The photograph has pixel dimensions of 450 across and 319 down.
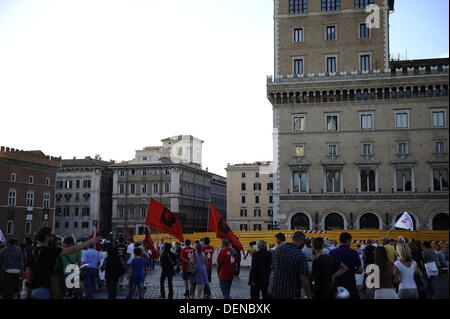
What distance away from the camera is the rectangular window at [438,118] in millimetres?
43969

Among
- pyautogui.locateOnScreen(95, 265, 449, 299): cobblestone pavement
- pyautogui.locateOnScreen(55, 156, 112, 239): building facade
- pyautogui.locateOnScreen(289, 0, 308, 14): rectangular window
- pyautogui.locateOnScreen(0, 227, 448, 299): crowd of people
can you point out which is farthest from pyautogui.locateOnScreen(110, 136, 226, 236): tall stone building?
pyautogui.locateOnScreen(0, 227, 448, 299): crowd of people

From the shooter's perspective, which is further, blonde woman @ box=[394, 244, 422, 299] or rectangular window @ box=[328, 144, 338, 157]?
rectangular window @ box=[328, 144, 338, 157]

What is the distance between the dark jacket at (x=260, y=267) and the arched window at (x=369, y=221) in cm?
3406

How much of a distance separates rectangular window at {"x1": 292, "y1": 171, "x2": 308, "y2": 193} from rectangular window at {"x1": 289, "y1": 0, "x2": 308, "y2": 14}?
14.7 metres

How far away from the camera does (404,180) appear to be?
144 ft

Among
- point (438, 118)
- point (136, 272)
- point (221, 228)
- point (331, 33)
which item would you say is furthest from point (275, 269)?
point (331, 33)

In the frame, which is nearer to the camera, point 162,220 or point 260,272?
point 260,272

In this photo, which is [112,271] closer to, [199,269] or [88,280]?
[88,280]

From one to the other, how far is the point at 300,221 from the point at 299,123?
8577 mm

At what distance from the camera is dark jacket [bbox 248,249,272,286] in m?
11.6

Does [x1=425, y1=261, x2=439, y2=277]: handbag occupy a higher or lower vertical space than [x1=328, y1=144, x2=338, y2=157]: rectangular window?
lower

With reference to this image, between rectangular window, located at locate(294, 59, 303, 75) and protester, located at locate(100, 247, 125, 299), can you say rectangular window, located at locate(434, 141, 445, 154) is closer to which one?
rectangular window, located at locate(294, 59, 303, 75)

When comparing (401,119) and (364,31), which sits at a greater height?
(364,31)
